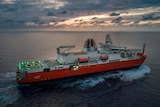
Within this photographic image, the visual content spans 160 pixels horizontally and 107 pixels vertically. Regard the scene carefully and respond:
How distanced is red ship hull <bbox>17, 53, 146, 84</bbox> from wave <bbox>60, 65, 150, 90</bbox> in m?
1.54

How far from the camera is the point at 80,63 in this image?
43000 mm

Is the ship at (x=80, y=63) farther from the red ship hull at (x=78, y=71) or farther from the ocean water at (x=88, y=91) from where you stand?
the ocean water at (x=88, y=91)

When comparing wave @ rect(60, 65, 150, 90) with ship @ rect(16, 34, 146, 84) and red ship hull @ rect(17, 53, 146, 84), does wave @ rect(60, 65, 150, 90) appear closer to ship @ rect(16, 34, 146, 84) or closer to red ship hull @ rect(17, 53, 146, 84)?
ship @ rect(16, 34, 146, 84)

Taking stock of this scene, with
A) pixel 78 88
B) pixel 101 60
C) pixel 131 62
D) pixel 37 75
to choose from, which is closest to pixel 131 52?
pixel 131 62

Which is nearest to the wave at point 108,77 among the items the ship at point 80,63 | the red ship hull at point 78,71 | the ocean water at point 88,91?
the ocean water at point 88,91

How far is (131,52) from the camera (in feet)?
167

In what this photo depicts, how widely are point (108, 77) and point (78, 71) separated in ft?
29.3

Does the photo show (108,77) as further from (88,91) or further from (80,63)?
(88,91)

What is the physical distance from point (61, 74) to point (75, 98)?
993 cm

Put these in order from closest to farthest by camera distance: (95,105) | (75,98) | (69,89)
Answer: (95,105)
(75,98)
(69,89)

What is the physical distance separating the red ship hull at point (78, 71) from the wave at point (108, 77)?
→ 60.6 inches

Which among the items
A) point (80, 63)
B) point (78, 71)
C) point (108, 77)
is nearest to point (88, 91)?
point (78, 71)

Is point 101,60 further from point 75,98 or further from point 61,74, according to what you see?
point 75,98

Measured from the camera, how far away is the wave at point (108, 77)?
39775 millimetres
